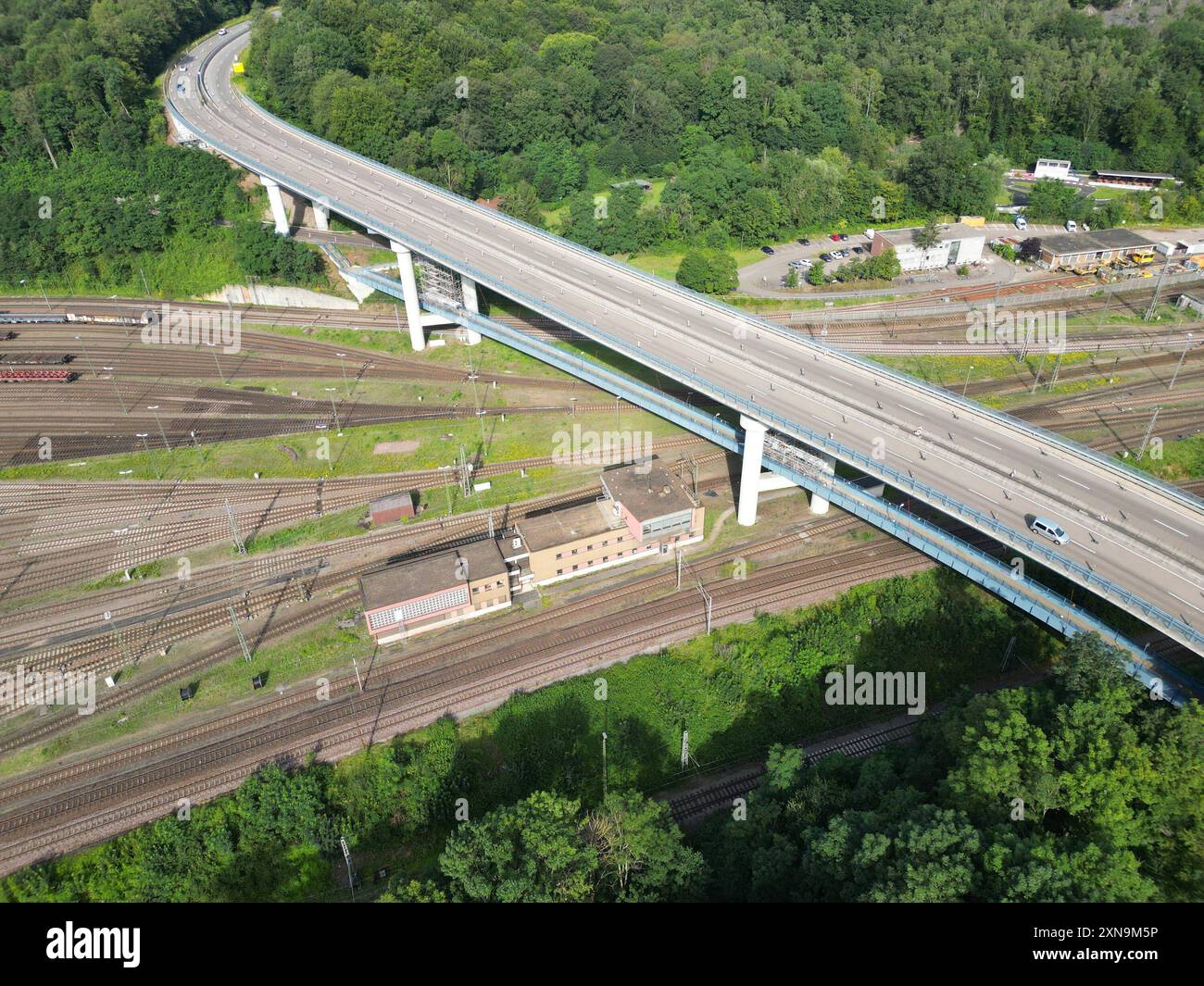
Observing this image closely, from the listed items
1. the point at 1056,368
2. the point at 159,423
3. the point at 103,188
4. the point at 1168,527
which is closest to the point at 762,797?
the point at 1168,527

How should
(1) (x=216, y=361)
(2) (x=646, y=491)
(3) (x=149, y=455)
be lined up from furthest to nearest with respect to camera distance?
(1) (x=216, y=361), (3) (x=149, y=455), (2) (x=646, y=491)

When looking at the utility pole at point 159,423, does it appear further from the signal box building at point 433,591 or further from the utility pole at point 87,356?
the signal box building at point 433,591

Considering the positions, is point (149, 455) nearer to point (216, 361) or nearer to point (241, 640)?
point (216, 361)

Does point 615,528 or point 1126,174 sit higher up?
point 1126,174

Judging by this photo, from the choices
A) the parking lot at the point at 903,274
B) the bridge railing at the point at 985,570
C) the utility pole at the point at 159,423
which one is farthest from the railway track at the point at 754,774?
the parking lot at the point at 903,274

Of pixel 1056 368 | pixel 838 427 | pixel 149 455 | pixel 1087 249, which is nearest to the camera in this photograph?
pixel 838 427

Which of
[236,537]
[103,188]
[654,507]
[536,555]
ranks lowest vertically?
[236,537]

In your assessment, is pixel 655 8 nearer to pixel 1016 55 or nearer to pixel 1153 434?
pixel 1016 55
